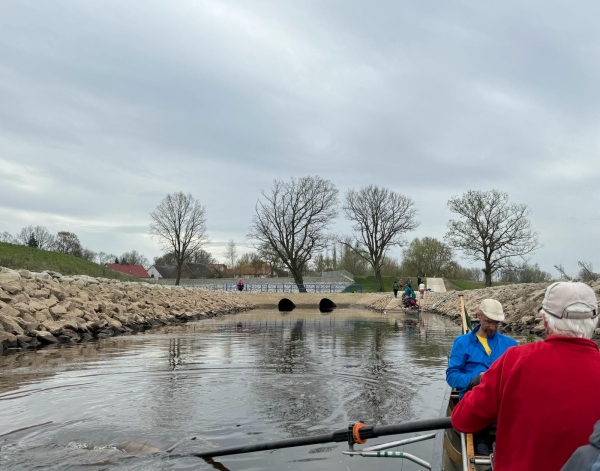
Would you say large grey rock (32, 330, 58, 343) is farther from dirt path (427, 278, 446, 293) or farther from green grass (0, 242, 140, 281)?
dirt path (427, 278, 446, 293)

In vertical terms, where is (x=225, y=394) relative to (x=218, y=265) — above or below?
below

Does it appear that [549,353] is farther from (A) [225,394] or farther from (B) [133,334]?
(B) [133,334]

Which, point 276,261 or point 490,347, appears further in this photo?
point 276,261

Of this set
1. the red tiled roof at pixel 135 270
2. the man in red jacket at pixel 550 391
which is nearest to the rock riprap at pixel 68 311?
the man in red jacket at pixel 550 391

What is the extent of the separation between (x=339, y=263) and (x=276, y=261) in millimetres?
23228

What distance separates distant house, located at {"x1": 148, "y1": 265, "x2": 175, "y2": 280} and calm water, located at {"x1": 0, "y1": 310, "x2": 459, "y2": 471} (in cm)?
8835

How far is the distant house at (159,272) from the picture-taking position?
10056cm

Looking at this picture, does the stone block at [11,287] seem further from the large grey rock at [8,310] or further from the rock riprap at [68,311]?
the large grey rock at [8,310]

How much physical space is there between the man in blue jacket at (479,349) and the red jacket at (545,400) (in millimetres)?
2826

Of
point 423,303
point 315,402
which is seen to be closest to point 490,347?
point 315,402

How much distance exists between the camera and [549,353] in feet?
7.43

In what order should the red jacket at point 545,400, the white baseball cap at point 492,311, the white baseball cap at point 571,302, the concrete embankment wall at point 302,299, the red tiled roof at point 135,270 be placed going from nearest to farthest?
the red jacket at point 545,400, the white baseball cap at point 571,302, the white baseball cap at point 492,311, the concrete embankment wall at point 302,299, the red tiled roof at point 135,270

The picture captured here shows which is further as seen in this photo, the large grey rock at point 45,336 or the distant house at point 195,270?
the distant house at point 195,270

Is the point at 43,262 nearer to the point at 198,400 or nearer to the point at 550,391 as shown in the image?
the point at 198,400
